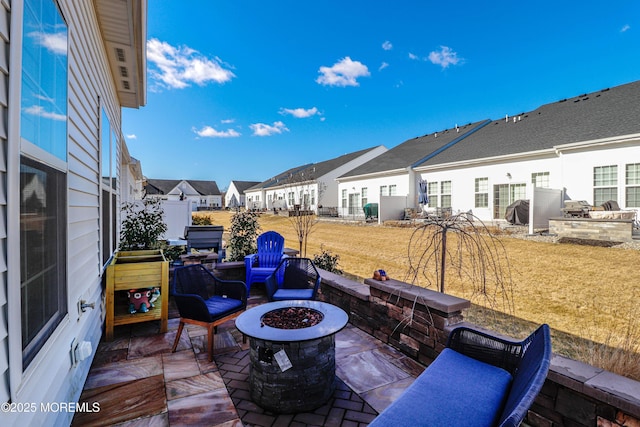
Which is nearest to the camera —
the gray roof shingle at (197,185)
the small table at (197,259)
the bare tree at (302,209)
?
the small table at (197,259)

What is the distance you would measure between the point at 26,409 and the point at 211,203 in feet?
192

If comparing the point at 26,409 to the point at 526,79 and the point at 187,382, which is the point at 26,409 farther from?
the point at 526,79

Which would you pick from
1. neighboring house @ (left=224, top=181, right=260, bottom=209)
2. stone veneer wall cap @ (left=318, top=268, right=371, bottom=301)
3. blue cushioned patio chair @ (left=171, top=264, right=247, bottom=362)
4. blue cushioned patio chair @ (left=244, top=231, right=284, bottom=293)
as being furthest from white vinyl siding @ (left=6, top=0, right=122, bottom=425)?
neighboring house @ (left=224, top=181, right=260, bottom=209)

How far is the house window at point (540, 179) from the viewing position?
13516 millimetres

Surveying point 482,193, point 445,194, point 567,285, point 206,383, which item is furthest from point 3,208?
point 445,194

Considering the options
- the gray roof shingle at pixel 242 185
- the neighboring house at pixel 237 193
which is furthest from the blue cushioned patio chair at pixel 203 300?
the gray roof shingle at pixel 242 185

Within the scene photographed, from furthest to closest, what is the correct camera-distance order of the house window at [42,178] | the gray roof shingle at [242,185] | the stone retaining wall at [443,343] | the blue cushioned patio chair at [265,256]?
the gray roof shingle at [242,185], the blue cushioned patio chair at [265,256], the stone retaining wall at [443,343], the house window at [42,178]

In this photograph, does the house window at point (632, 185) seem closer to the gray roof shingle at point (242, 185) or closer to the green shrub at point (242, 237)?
the green shrub at point (242, 237)

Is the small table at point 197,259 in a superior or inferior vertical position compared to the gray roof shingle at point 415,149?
inferior

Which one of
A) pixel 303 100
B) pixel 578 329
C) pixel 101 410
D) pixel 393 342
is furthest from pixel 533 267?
pixel 303 100

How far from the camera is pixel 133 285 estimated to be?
134 inches

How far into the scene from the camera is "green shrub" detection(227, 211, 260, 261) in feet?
18.8

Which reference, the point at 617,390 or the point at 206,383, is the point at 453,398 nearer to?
the point at 617,390

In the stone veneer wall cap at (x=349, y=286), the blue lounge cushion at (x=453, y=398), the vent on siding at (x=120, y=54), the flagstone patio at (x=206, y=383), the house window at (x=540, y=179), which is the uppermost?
the vent on siding at (x=120, y=54)
